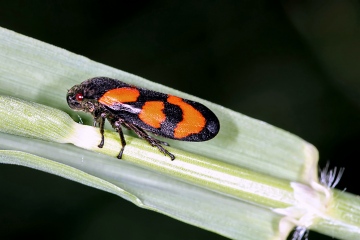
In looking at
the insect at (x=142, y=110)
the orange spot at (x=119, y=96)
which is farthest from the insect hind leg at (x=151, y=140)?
the orange spot at (x=119, y=96)

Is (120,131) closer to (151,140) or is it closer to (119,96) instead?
(151,140)

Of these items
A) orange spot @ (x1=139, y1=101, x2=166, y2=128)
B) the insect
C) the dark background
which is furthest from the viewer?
the dark background

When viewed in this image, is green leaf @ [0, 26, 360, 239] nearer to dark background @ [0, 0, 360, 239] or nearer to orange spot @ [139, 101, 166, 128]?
orange spot @ [139, 101, 166, 128]

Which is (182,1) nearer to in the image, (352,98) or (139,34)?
(139,34)

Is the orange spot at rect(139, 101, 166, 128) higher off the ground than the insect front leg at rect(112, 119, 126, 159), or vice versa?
the orange spot at rect(139, 101, 166, 128)

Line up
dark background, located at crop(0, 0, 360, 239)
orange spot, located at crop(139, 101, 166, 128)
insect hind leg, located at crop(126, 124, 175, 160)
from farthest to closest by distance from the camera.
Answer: dark background, located at crop(0, 0, 360, 239), orange spot, located at crop(139, 101, 166, 128), insect hind leg, located at crop(126, 124, 175, 160)

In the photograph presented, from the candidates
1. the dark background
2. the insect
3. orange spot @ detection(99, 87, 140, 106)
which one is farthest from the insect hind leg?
the dark background

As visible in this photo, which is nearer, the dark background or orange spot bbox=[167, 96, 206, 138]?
orange spot bbox=[167, 96, 206, 138]
